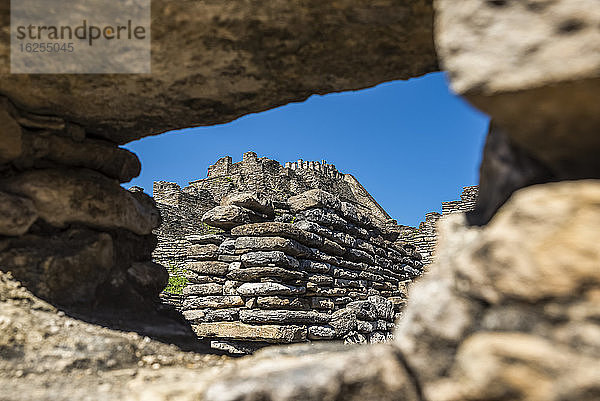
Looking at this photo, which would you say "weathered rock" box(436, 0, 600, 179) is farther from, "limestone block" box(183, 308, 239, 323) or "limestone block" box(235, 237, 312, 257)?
"limestone block" box(183, 308, 239, 323)

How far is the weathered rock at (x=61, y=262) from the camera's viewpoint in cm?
241

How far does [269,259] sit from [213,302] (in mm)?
784

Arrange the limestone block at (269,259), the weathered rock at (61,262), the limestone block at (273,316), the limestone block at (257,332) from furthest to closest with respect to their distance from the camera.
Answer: the limestone block at (269,259) → the limestone block at (273,316) → the limestone block at (257,332) → the weathered rock at (61,262)

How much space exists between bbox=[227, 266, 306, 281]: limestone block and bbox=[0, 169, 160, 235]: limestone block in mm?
1866

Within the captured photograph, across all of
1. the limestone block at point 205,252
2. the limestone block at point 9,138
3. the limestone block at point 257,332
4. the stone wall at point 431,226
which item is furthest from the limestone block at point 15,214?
the stone wall at point 431,226

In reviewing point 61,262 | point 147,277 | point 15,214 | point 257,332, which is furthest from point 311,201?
point 15,214

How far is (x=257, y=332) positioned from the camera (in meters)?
4.53

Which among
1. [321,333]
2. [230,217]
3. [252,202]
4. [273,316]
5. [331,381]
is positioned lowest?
[331,381]

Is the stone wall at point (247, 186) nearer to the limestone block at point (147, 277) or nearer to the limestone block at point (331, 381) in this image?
the limestone block at point (147, 277)

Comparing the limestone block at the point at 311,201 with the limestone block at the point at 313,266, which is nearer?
the limestone block at the point at 313,266

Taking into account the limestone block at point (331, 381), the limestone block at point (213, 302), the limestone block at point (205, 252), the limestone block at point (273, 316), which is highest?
the limestone block at point (205, 252)

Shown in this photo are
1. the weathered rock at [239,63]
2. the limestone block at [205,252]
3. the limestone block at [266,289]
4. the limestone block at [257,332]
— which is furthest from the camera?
the limestone block at [205,252]

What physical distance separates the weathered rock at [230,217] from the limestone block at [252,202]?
6 cm

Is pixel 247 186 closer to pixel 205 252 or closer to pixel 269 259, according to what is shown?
pixel 205 252
